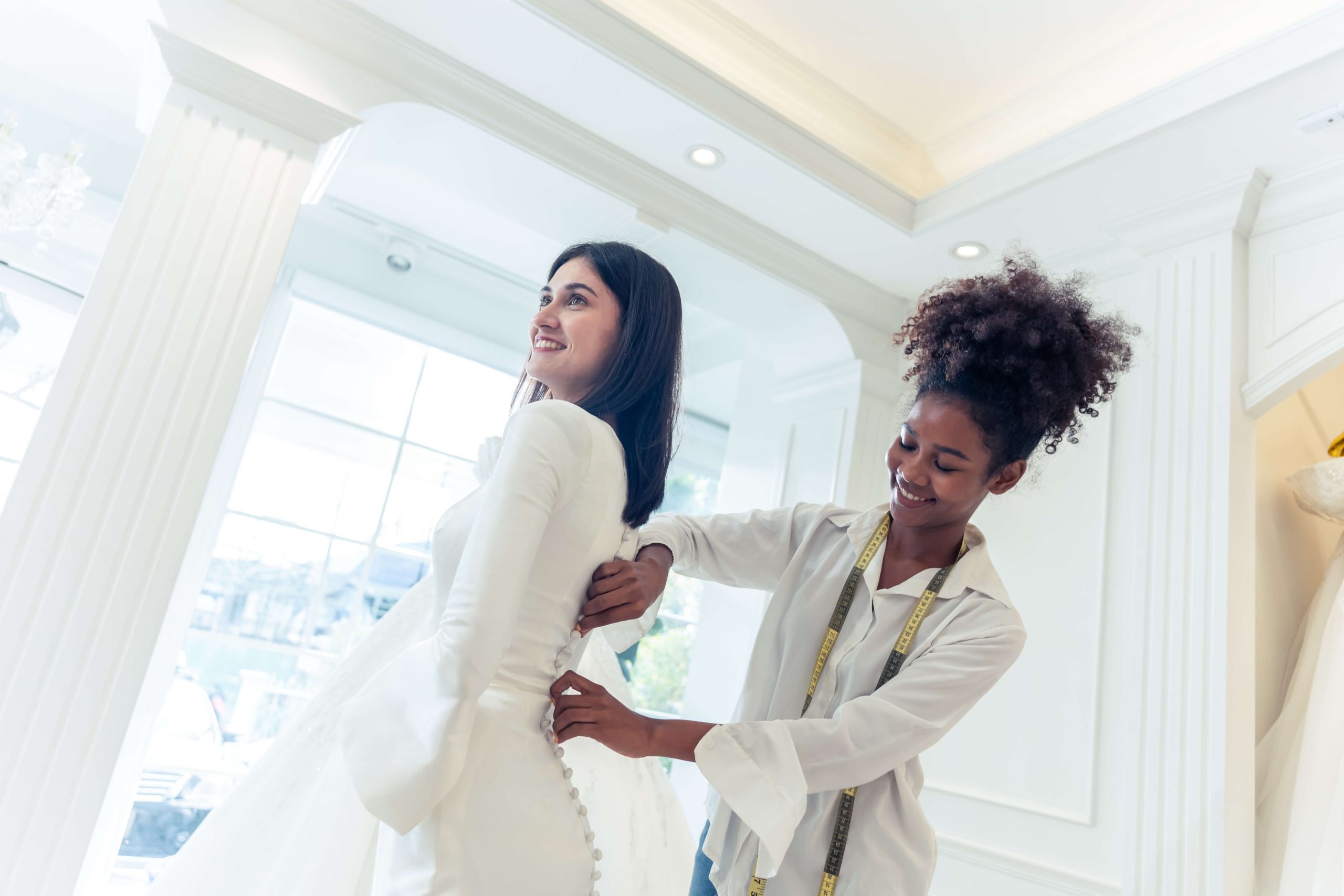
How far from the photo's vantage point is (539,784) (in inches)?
43.8

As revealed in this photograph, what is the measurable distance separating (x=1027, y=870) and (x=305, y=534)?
3.00 meters

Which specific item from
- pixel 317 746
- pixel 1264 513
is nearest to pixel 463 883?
pixel 317 746

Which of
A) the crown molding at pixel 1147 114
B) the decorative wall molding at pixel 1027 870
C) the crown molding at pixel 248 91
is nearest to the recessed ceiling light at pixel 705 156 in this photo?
the crown molding at pixel 1147 114

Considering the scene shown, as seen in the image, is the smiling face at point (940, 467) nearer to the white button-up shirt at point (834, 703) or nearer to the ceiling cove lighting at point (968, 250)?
the white button-up shirt at point (834, 703)

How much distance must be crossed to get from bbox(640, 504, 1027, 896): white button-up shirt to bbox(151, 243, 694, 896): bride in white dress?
0.22 meters

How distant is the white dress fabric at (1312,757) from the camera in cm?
223

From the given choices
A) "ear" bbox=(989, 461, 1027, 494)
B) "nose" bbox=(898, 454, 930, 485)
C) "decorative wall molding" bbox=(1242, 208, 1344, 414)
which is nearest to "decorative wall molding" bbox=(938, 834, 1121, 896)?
"decorative wall molding" bbox=(1242, 208, 1344, 414)

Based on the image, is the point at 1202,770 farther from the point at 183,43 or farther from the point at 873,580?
the point at 183,43

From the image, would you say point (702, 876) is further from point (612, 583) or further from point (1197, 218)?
point (1197, 218)

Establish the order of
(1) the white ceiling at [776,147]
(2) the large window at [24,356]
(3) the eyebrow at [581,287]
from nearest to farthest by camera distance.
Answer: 1. (3) the eyebrow at [581,287]
2. (1) the white ceiling at [776,147]
3. (2) the large window at [24,356]

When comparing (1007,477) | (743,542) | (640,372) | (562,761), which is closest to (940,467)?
(1007,477)

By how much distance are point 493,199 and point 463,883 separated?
2691mm

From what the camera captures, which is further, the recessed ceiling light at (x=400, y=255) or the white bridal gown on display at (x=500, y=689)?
the recessed ceiling light at (x=400, y=255)

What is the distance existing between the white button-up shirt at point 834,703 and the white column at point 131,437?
137cm
